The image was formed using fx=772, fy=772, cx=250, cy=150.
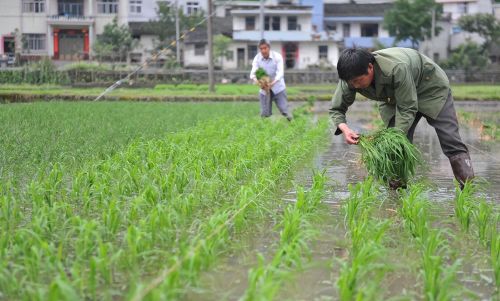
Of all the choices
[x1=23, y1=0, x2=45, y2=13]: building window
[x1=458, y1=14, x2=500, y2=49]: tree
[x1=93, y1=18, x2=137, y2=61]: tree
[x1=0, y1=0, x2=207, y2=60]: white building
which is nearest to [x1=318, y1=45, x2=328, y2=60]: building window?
[x1=0, y1=0, x2=207, y2=60]: white building

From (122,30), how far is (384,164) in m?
39.2

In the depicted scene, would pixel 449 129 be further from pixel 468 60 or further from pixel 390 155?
pixel 468 60

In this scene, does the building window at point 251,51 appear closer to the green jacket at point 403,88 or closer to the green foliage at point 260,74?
the green foliage at point 260,74

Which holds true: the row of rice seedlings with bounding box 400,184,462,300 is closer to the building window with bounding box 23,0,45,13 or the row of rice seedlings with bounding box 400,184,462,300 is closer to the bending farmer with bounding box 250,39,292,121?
the bending farmer with bounding box 250,39,292,121

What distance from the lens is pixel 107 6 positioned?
151 feet

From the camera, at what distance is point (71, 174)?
594 cm

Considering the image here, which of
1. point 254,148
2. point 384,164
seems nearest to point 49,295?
point 384,164

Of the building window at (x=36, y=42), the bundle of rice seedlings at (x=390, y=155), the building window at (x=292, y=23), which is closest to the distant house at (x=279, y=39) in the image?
the building window at (x=292, y=23)

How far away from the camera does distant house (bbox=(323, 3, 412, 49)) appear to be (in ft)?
168

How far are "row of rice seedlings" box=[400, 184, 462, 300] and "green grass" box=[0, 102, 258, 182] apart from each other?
266 cm

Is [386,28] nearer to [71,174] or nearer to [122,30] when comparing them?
[122,30]

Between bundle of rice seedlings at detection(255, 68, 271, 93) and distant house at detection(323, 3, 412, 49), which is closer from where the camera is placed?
bundle of rice seedlings at detection(255, 68, 271, 93)

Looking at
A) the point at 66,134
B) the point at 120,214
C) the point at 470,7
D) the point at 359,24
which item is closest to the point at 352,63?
the point at 120,214

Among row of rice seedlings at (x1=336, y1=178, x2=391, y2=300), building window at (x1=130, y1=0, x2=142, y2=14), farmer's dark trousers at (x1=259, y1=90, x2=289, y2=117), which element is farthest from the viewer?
building window at (x1=130, y1=0, x2=142, y2=14)
